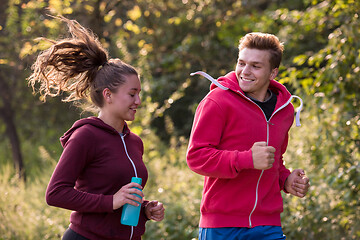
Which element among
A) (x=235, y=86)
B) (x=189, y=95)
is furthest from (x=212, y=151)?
(x=189, y=95)

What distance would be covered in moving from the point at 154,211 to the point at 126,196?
37 cm

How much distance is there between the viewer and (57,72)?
123 inches

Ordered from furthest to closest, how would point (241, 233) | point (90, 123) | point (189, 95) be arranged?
point (189, 95) < point (241, 233) < point (90, 123)

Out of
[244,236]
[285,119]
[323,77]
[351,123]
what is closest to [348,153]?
[351,123]

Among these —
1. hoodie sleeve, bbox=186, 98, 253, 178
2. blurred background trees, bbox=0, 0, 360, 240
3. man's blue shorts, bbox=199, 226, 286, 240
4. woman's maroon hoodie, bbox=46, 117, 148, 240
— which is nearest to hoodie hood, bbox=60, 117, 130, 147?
woman's maroon hoodie, bbox=46, 117, 148, 240

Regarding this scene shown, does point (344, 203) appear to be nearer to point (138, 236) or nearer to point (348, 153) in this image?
point (348, 153)

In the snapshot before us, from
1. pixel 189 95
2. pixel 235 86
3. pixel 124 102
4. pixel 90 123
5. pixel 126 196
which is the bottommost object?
pixel 189 95

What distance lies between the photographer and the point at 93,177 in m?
2.78

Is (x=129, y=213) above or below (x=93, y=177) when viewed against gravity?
below

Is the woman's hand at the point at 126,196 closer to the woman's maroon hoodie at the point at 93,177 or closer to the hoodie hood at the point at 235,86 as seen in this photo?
the woman's maroon hoodie at the point at 93,177

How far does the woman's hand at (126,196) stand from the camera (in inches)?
106

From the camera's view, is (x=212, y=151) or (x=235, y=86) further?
(x=235, y=86)

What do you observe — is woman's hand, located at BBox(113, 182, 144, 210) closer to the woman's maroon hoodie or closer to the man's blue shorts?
the woman's maroon hoodie

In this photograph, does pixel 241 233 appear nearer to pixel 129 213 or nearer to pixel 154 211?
pixel 154 211
